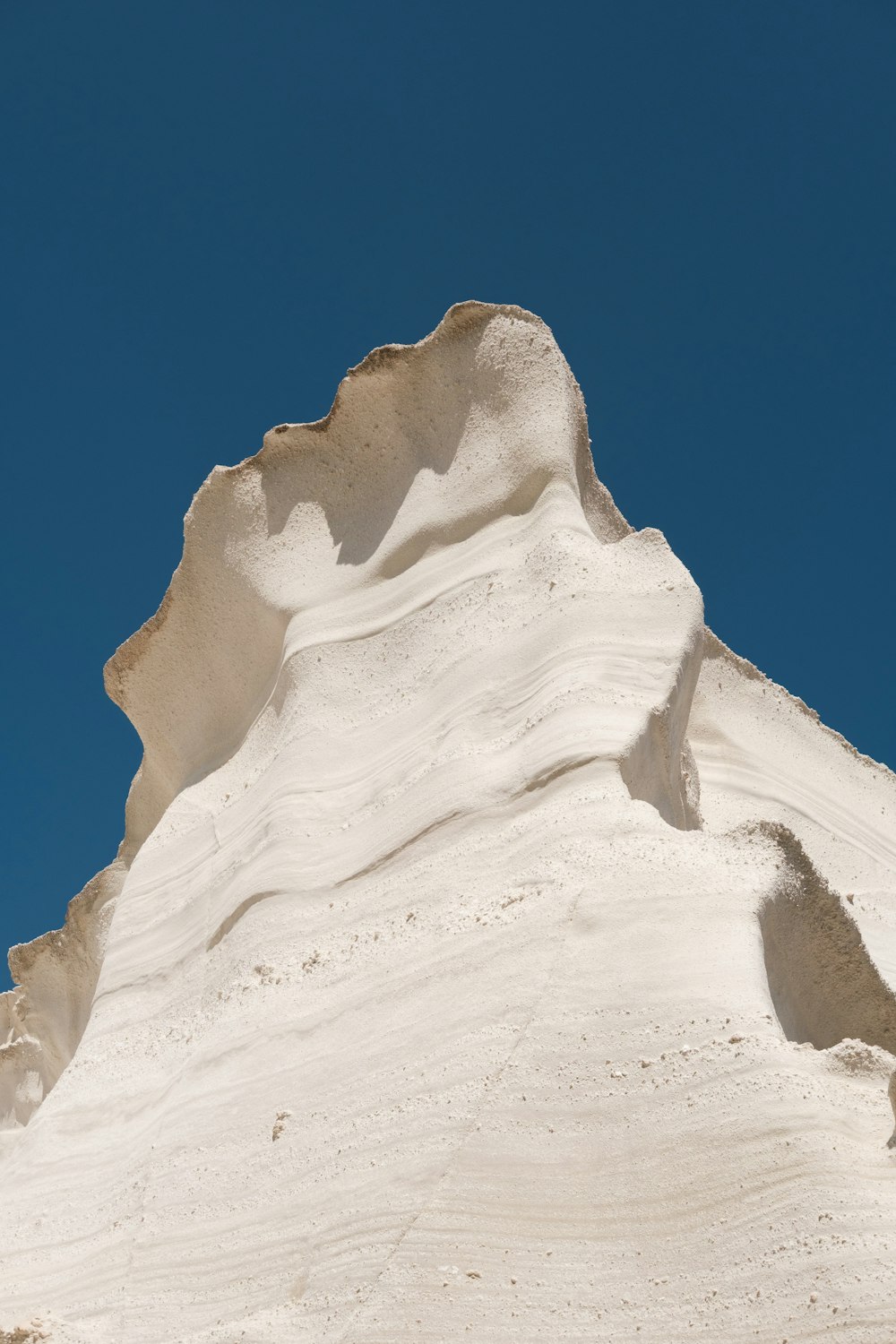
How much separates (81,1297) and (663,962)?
1.89 meters

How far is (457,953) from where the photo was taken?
413 cm

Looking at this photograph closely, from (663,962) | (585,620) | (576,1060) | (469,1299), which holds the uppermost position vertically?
(585,620)

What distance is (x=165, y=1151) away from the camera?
14.2 ft

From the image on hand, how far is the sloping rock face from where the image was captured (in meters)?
3.14

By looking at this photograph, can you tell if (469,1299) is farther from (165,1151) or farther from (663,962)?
(165,1151)

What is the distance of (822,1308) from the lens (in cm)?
278

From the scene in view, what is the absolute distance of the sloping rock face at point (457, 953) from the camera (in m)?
3.14

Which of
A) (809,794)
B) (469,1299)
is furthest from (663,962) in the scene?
(809,794)

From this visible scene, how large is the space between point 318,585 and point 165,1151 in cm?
284

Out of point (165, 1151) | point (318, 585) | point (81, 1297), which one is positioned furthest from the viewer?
point (318, 585)

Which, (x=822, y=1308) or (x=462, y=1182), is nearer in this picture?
(x=822, y=1308)

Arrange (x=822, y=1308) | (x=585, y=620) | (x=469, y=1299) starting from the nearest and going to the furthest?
(x=822, y=1308) → (x=469, y=1299) → (x=585, y=620)

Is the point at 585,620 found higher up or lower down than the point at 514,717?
higher up

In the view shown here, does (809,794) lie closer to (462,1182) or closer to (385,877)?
(385,877)
